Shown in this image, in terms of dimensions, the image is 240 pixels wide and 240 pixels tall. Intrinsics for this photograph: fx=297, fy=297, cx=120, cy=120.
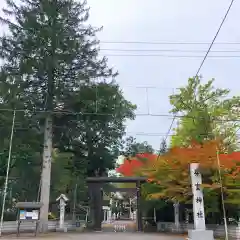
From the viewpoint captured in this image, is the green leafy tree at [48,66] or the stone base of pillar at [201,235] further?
the green leafy tree at [48,66]

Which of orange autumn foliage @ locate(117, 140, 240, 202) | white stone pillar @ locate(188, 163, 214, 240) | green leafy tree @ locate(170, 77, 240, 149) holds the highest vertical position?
green leafy tree @ locate(170, 77, 240, 149)

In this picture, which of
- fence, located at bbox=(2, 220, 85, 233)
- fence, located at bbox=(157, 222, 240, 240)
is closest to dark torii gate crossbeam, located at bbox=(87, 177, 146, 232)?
fence, located at bbox=(157, 222, 240, 240)

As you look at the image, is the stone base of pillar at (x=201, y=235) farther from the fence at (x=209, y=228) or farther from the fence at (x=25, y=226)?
the fence at (x=25, y=226)

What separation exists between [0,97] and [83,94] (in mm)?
5161

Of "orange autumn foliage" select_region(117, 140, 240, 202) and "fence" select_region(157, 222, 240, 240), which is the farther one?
"fence" select_region(157, 222, 240, 240)

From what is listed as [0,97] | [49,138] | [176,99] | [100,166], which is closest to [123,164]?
[100,166]

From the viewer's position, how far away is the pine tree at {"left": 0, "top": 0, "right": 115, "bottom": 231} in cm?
1900

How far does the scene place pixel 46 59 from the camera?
18.9 m

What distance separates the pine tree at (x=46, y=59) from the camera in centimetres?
1900

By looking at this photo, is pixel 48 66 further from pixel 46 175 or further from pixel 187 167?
pixel 187 167

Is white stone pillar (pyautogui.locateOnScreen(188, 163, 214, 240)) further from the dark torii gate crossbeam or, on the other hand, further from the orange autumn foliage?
the dark torii gate crossbeam

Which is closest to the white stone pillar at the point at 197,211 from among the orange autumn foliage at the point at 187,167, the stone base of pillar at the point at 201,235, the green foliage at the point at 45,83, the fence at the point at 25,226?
the stone base of pillar at the point at 201,235

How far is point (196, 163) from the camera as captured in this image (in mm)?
13453

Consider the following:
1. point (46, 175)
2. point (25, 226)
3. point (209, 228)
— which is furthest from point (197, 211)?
point (25, 226)
